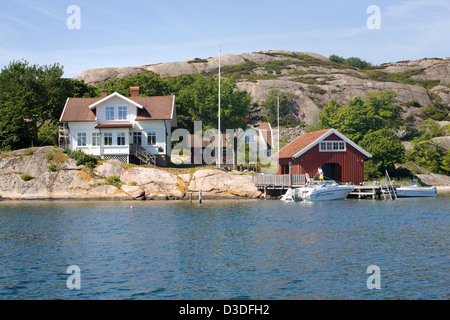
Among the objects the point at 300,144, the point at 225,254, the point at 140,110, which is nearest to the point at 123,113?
the point at 140,110

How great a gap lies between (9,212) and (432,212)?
3597 cm

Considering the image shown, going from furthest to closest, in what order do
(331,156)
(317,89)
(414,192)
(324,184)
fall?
(317,89) < (331,156) < (414,192) < (324,184)

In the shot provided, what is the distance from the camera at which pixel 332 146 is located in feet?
183

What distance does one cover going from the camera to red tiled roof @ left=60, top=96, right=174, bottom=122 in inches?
2312

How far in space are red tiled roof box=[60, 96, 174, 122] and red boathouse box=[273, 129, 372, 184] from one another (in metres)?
16.4

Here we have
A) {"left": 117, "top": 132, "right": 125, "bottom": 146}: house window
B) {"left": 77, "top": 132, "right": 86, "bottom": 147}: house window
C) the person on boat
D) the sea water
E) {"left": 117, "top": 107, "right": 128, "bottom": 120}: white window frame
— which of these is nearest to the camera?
the sea water

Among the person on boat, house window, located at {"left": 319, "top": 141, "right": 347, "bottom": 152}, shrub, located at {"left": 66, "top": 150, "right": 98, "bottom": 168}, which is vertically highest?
house window, located at {"left": 319, "top": 141, "right": 347, "bottom": 152}

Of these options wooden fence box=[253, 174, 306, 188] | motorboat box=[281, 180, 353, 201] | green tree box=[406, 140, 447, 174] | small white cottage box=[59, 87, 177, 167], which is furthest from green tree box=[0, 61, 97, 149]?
green tree box=[406, 140, 447, 174]

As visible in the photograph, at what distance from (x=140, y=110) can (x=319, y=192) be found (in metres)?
24.9

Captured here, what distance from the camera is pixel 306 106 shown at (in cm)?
12644

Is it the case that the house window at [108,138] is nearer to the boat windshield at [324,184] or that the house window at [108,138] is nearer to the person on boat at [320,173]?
the boat windshield at [324,184]

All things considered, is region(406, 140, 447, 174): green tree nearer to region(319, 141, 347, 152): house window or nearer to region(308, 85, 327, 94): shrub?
region(319, 141, 347, 152): house window

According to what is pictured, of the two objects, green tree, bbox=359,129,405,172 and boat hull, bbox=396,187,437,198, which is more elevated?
green tree, bbox=359,129,405,172

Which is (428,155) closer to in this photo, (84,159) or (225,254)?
(84,159)
